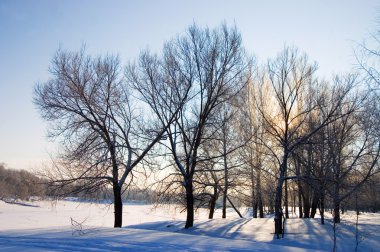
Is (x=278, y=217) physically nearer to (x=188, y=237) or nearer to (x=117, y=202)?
(x=188, y=237)

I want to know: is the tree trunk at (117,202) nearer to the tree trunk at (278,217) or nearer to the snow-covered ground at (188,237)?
the snow-covered ground at (188,237)

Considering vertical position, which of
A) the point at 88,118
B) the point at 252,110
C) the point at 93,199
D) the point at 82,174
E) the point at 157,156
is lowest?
the point at 93,199

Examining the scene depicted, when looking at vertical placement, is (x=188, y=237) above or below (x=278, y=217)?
below

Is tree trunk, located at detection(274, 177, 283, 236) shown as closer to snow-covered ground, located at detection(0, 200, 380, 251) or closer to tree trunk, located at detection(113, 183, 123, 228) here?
snow-covered ground, located at detection(0, 200, 380, 251)

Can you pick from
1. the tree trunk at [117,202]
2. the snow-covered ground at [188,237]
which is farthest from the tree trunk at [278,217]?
→ the tree trunk at [117,202]

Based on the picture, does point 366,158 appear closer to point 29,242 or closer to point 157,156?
point 157,156

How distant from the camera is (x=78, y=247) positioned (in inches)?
326

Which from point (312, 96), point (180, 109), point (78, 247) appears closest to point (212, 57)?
point (180, 109)

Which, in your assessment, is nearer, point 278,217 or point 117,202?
point 278,217

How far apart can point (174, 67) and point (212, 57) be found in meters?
2.08

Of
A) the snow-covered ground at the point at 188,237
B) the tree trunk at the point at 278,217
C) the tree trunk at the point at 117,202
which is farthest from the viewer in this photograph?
the tree trunk at the point at 117,202

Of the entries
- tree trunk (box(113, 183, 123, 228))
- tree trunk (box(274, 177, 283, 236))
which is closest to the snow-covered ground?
tree trunk (box(274, 177, 283, 236))

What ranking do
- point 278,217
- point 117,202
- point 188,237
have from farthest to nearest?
point 117,202 < point 278,217 < point 188,237

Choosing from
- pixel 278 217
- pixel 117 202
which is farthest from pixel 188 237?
pixel 117 202
